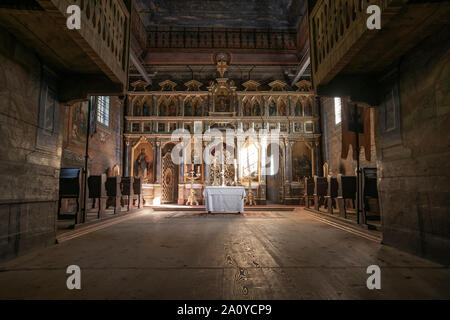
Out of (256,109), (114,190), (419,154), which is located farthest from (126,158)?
(419,154)

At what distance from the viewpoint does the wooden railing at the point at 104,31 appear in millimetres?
2548

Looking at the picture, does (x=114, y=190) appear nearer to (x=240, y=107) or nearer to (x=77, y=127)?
(x=77, y=127)

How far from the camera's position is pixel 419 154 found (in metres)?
2.85

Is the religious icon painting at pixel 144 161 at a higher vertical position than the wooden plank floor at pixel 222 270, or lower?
higher

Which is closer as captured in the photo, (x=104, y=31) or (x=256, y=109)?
(x=104, y=31)

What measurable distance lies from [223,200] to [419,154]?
5916 millimetres

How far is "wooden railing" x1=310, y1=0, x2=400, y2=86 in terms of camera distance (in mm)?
2500

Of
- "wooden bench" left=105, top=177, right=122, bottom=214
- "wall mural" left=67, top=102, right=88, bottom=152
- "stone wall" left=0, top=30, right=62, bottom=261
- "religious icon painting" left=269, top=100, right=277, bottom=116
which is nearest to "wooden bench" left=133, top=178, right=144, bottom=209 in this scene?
"wooden bench" left=105, top=177, right=122, bottom=214

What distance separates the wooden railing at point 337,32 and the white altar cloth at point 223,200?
5.00 m

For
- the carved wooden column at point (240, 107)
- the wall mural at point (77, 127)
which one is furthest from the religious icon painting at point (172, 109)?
the wall mural at point (77, 127)

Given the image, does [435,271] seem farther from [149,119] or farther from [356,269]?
[149,119]

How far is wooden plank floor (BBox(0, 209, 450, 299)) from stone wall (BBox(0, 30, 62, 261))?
0.32 meters

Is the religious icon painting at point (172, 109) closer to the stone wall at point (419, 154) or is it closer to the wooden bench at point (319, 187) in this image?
the wooden bench at point (319, 187)

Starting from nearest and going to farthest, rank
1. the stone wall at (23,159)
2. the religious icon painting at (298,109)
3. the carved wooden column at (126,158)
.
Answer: the stone wall at (23,159), the carved wooden column at (126,158), the religious icon painting at (298,109)
